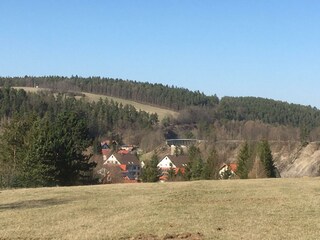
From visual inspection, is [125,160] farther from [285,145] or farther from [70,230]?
[70,230]

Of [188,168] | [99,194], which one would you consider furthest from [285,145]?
[99,194]

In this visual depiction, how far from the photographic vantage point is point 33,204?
77.5 feet

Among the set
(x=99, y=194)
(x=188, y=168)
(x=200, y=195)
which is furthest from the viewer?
(x=188, y=168)

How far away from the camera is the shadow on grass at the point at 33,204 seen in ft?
74.8

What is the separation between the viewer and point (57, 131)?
158 feet

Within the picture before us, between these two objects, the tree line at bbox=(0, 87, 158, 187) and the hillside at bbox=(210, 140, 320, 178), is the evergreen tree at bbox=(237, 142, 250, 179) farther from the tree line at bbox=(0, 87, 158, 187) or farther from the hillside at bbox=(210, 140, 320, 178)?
the hillside at bbox=(210, 140, 320, 178)

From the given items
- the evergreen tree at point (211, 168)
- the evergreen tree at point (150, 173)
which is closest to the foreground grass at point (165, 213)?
the evergreen tree at point (211, 168)

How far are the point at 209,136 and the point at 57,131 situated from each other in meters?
128

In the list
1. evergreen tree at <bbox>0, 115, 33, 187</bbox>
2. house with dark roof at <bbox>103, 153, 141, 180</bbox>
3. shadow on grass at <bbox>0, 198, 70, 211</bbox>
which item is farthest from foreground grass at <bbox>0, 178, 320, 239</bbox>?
house with dark roof at <bbox>103, 153, 141, 180</bbox>

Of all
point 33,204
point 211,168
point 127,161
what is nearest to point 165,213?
point 33,204

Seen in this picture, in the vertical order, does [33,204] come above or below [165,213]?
below

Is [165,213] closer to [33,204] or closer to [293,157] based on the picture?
[33,204]

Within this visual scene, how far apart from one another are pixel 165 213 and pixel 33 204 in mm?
7959

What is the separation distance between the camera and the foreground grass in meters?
14.8
